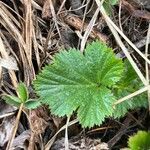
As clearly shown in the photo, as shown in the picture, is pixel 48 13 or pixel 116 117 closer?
pixel 116 117

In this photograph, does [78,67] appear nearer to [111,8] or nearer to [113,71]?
[113,71]

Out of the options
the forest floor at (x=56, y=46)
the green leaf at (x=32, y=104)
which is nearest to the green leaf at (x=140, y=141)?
the forest floor at (x=56, y=46)

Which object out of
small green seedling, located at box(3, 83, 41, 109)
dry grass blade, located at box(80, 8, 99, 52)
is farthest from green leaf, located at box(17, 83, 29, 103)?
dry grass blade, located at box(80, 8, 99, 52)

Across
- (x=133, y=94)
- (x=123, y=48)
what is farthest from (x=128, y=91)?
(x=123, y=48)

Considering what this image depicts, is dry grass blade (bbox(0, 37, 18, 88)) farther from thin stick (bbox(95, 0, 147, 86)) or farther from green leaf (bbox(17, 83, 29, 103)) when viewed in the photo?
thin stick (bbox(95, 0, 147, 86))

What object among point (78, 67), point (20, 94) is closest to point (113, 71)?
point (78, 67)

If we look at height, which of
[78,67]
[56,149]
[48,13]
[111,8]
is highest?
[48,13]

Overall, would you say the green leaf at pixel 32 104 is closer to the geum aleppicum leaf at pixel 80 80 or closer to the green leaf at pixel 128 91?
the geum aleppicum leaf at pixel 80 80
